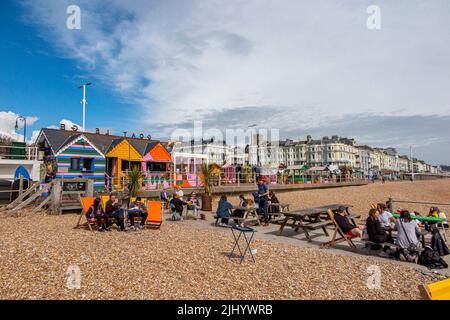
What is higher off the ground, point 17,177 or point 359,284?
point 17,177

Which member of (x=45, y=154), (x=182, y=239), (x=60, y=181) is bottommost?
(x=182, y=239)

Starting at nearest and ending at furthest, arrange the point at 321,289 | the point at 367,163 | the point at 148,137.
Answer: the point at 321,289 → the point at 148,137 → the point at 367,163

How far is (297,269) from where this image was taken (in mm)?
5680

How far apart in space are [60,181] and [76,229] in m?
4.51

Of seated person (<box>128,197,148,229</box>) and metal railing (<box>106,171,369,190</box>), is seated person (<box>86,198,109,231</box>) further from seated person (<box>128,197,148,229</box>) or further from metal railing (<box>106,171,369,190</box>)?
metal railing (<box>106,171,369,190</box>)

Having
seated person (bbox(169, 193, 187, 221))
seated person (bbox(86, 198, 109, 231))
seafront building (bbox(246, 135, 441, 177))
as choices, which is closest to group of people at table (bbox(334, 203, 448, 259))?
seated person (bbox(169, 193, 187, 221))

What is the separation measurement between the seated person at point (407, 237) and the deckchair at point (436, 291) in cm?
450

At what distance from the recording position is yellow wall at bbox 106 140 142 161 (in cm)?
2159

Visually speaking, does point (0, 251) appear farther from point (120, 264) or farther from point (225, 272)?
point (225, 272)

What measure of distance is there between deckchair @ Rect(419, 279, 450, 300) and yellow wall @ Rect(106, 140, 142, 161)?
70.3 ft

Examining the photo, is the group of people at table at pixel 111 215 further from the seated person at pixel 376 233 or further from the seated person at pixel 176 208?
the seated person at pixel 376 233

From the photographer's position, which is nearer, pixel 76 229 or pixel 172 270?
pixel 172 270

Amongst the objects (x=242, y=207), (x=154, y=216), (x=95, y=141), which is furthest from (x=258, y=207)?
(x=95, y=141)

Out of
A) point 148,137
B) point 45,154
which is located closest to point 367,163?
point 148,137
